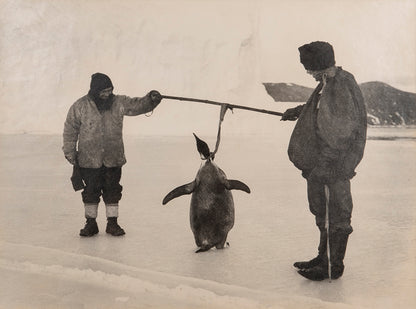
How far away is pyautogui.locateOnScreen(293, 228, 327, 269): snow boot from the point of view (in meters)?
3.02

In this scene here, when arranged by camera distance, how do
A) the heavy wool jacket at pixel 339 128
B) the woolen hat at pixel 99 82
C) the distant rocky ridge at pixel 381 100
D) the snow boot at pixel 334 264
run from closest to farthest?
the heavy wool jacket at pixel 339 128 < the snow boot at pixel 334 264 < the woolen hat at pixel 99 82 < the distant rocky ridge at pixel 381 100

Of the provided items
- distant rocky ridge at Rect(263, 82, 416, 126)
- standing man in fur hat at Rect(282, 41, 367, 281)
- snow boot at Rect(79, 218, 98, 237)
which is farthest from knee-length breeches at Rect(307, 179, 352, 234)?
snow boot at Rect(79, 218, 98, 237)

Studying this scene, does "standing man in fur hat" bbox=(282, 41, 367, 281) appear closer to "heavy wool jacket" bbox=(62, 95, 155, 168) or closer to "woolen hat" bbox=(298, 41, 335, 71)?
"woolen hat" bbox=(298, 41, 335, 71)

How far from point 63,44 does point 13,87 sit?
43 cm

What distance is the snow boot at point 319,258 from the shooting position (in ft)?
9.91

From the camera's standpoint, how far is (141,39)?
161 inches

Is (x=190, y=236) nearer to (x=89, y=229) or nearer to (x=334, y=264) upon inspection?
(x=89, y=229)

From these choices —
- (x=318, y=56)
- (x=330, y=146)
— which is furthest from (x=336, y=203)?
(x=318, y=56)

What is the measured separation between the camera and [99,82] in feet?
12.1

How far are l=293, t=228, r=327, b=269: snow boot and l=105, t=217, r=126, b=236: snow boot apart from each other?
1153 mm

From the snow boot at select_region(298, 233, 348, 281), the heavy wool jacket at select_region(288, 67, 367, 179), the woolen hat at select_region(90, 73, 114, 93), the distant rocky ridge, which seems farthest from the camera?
the distant rocky ridge

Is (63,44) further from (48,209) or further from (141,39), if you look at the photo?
(48,209)

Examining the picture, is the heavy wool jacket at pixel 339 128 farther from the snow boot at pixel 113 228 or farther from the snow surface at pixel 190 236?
the snow boot at pixel 113 228

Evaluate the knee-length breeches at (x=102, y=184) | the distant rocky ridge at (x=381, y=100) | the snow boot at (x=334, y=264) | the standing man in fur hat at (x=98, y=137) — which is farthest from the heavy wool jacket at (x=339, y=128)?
the knee-length breeches at (x=102, y=184)
